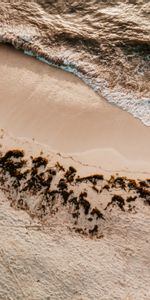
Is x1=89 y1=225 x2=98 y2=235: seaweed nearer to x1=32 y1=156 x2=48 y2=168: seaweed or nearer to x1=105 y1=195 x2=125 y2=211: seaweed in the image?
x1=105 y1=195 x2=125 y2=211: seaweed

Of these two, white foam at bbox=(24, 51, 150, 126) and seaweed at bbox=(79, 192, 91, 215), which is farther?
white foam at bbox=(24, 51, 150, 126)

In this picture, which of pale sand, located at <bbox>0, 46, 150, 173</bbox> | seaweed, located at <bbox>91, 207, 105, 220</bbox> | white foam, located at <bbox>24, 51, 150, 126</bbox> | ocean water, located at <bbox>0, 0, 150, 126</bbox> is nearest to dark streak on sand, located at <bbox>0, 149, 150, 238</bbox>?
seaweed, located at <bbox>91, 207, 105, 220</bbox>

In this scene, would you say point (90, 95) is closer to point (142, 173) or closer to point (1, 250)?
point (142, 173)

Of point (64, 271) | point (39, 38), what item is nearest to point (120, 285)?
point (64, 271)

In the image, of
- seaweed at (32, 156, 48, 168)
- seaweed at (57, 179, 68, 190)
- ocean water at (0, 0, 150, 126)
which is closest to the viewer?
seaweed at (57, 179, 68, 190)

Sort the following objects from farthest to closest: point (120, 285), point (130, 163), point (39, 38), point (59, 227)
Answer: point (39, 38), point (130, 163), point (59, 227), point (120, 285)

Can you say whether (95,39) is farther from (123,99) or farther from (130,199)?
(130,199)
